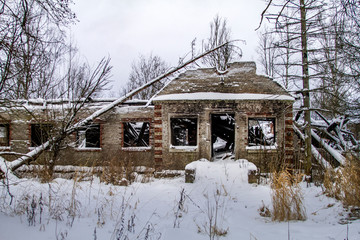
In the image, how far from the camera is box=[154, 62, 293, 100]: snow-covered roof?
34.7 ft

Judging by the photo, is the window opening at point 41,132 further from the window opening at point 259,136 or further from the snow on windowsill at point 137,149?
the window opening at point 259,136

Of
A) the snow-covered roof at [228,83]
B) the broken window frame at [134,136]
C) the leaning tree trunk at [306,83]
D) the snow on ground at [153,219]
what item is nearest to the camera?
the snow on ground at [153,219]

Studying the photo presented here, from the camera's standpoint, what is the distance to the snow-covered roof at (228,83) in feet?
34.7

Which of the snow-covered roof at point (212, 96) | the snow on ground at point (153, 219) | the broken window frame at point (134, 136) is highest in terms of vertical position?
the snow-covered roof at point (212, 96)

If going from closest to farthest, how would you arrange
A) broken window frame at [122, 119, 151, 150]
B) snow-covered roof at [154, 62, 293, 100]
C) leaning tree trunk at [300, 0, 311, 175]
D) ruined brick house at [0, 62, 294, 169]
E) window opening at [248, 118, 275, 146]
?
leaning tree trunk at [300, 0, 311, 175] < window opening at [248, 118, 275, 146] < ruined brick house at [0, 62, 294, 169] < snow-covered roof at [154, 62, 293, 100] < broken window frame at [122, 119, 151, 150]

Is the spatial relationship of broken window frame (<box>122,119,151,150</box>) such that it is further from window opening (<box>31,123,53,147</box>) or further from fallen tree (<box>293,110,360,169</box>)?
fallen tree (<box>293,110,360,169</box>)

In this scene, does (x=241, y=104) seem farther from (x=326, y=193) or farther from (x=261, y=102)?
(x=326, y=193)

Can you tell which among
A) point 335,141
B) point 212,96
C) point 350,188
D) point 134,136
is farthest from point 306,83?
point 134,136

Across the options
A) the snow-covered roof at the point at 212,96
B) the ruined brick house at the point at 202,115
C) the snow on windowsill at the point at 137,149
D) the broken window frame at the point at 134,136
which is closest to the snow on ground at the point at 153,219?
the ruined brick house at the point at 202,115

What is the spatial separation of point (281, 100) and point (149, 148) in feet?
21.6

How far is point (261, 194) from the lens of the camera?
7000mm

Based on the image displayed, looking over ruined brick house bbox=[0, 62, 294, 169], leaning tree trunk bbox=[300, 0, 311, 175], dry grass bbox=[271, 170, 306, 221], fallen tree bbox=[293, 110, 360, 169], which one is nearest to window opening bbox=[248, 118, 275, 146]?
ruined brick house bbox=[0, 62, 294, 169]

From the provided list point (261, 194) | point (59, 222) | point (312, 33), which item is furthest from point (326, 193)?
point (59, 222)

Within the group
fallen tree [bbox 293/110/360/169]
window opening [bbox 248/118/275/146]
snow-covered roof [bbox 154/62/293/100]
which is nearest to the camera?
fallen tree [bbox 293/110/360/169]
